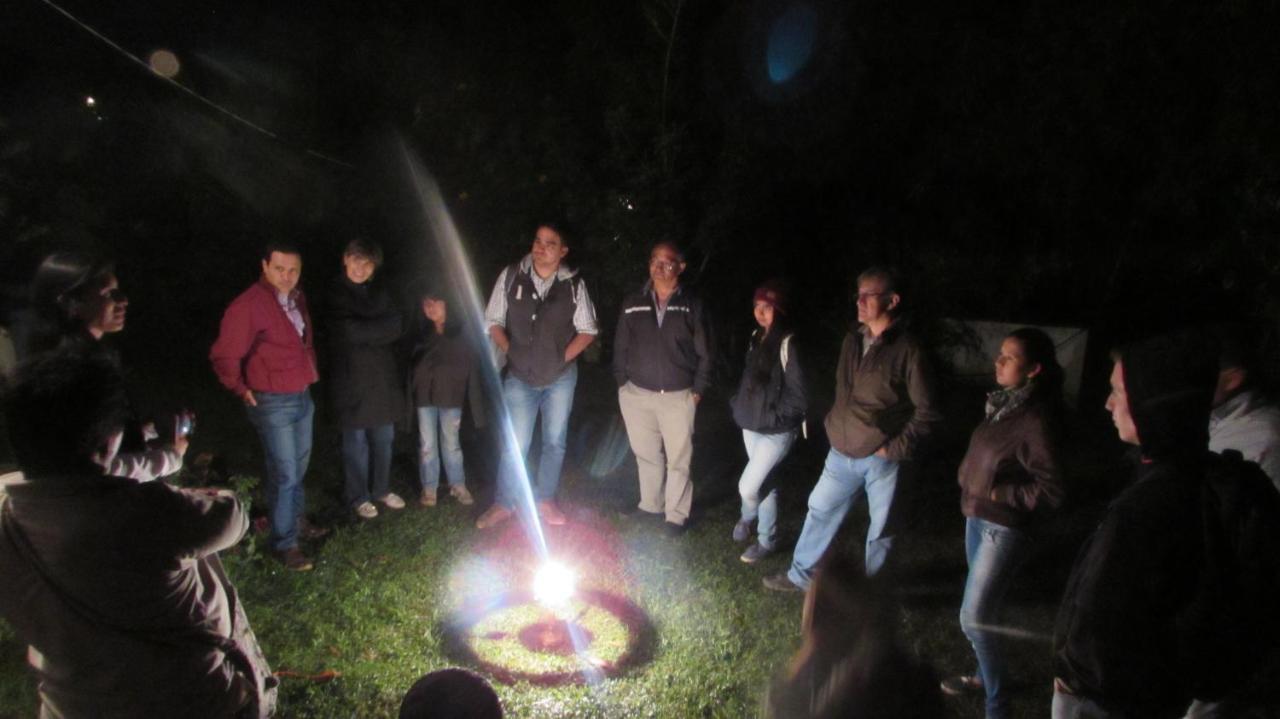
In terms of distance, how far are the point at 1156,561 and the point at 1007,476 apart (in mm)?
1574

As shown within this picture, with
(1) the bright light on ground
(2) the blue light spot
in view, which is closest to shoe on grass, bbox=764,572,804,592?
(1) the bright light on ground

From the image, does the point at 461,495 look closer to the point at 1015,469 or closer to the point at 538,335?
the point at 538,335

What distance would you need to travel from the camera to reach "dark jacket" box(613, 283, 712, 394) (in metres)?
5.68

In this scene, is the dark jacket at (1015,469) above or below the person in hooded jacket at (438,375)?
below

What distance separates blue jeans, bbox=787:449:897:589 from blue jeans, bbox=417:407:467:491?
289 cm

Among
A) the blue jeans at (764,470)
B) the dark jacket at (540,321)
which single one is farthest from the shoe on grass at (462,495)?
the blue jeans at (764,470)

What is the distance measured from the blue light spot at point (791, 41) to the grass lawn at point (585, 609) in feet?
15.2

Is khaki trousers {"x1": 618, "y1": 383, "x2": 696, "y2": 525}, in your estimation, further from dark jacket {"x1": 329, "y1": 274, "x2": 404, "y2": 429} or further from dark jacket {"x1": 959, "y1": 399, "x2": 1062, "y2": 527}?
dark jacket {"x1": 959, "y1": 399, "x2": 1062, "y2": 527}

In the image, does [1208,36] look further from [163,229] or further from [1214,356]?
[163,229]

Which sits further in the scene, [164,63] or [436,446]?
[164,63]

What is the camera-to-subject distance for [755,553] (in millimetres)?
5703

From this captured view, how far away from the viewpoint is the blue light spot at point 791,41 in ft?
27.5

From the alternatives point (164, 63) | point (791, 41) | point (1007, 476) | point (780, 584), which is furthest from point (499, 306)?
point (164, 63)

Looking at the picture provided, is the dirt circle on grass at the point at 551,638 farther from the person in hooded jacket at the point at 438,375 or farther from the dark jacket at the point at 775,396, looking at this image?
the person in hooded jacket at the point at 438,375
